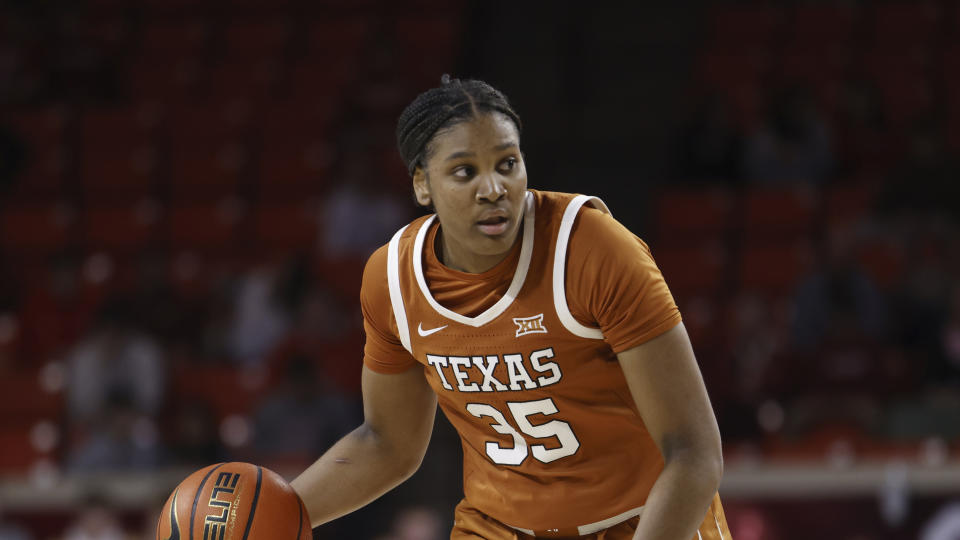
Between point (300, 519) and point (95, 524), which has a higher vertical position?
point (300, 519)

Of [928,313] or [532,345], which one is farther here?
[928,313]

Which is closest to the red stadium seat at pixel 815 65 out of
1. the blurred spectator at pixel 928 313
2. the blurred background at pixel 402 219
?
the blurred background at pixel 402 219

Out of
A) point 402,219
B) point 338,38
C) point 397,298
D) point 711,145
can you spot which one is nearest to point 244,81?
point 338,38

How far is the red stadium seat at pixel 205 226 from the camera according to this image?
9070 mm

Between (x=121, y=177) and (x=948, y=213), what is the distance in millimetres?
6086

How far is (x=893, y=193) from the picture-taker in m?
8.34

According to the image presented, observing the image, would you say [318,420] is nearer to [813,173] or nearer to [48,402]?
[48,402]

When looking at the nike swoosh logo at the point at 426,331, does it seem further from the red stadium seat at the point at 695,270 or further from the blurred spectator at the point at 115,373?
the red stadium seat at the point at 695,270

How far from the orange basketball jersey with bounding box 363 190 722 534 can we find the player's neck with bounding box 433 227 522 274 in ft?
0.09

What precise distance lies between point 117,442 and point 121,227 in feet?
8.40

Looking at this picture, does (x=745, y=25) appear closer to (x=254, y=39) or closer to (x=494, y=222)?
(x=254, y=39)

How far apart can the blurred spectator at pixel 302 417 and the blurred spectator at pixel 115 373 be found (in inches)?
34.6

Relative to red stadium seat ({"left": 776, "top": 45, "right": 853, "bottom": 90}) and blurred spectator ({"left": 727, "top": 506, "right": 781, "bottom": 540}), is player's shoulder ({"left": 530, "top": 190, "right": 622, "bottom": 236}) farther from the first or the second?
red stadium seat ({"left": 776, "top": 45, "right": 853, "bottom": 90})

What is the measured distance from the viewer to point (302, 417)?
23.2ft
